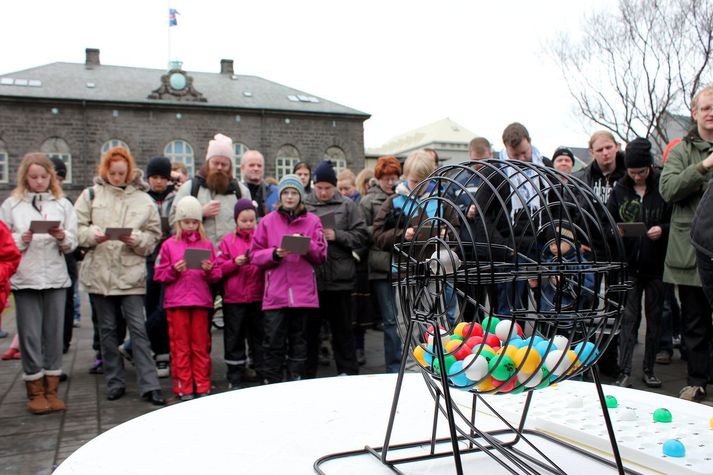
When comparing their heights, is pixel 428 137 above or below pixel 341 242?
above

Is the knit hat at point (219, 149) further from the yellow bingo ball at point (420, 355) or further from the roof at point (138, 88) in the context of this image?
the roof at point (138, 88)

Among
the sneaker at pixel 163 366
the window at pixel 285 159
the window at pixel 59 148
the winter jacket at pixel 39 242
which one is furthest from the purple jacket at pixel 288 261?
the window at pixel 285 159

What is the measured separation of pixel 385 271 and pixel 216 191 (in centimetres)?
169

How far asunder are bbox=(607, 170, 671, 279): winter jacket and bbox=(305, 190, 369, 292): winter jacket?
2140mm

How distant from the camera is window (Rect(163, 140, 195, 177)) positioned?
33.1 meters

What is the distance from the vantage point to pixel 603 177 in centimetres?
549

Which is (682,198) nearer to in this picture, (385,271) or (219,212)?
(385,271)

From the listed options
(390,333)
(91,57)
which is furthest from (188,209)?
(91,57)

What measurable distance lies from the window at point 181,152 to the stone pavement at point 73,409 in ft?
90.7

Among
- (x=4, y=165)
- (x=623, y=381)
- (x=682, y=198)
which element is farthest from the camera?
(x=4, y=165)

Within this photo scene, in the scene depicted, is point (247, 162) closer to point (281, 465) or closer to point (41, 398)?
point (41, 398)

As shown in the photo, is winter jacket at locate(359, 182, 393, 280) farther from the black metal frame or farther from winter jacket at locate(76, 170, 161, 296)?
the black metal frame

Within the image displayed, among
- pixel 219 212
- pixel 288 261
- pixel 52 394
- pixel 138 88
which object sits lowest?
pixel 52 394

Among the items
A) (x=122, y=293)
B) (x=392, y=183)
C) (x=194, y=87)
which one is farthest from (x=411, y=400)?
(x=194, y=87)
